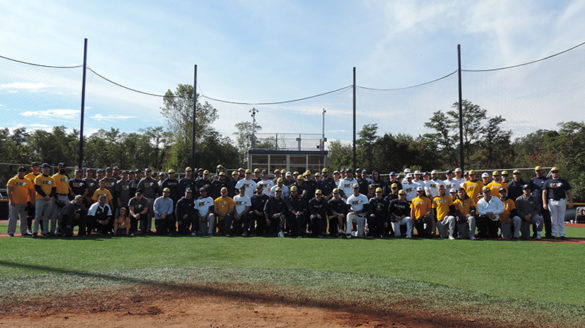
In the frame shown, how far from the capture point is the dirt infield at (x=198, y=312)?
12.7ft

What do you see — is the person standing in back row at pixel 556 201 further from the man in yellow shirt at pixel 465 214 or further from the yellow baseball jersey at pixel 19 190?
the yellow baseball jersey at pixel 19 190

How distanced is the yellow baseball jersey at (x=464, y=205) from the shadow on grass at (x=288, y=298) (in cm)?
715

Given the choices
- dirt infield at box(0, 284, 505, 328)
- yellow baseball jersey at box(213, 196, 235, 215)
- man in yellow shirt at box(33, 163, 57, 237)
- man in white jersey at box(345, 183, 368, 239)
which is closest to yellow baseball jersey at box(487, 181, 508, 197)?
man in white jersey at box(345, 183, 368, 239)

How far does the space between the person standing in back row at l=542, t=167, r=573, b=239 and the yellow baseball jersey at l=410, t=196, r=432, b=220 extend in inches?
117

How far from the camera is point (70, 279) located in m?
5.68

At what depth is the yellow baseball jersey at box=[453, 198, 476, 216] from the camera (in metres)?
10.9

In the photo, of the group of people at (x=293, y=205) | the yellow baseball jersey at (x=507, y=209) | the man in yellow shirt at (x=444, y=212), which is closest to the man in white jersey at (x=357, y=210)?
the group of people at (x=293, y=205)

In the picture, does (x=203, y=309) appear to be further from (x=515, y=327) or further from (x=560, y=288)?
(x=560, y=288)

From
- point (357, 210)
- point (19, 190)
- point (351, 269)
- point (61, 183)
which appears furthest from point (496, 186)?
point (19, 190)

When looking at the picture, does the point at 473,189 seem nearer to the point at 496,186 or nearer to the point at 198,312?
the point at 496,186

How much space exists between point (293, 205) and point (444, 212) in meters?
4.12

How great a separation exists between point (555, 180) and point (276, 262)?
8.19 meters

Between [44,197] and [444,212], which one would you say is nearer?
[44,197]

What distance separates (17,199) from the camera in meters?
10.4
